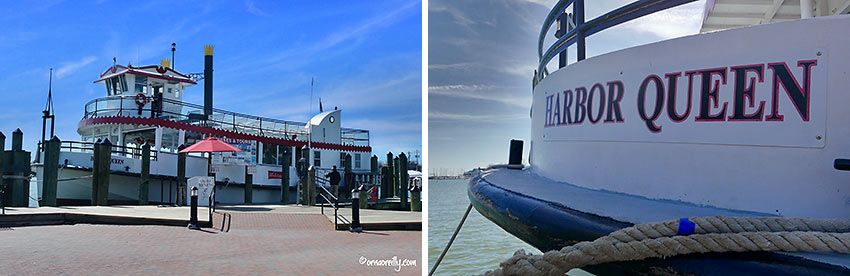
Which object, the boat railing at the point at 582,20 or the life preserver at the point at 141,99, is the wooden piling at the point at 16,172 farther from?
the boat railing at the point at 582,20

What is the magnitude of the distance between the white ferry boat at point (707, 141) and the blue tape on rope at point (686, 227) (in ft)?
0.22

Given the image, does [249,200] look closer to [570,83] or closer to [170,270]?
[170,270]

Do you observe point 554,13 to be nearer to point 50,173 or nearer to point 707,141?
point 707,141

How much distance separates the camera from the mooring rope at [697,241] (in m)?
1.42

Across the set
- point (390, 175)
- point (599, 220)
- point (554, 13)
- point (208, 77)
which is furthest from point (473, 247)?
point (208, 77)

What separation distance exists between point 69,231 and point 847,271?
25.0ft

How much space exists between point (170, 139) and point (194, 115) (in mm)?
1004

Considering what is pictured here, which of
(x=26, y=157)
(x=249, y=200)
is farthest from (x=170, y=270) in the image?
(x=249, y=200)

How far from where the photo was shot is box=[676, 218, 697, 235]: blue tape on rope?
5.13 feet

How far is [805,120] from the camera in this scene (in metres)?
1.80

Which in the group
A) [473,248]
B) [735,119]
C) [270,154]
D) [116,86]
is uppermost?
[116,86]

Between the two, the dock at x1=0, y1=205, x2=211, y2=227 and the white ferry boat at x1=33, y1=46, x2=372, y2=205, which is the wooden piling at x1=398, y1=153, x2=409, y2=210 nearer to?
the white ferry boat at x1=33, y1=46, x2=372, y2=205

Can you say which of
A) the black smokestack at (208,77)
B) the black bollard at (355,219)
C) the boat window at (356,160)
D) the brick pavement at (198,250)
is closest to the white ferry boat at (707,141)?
the brick pavement at (198,250)

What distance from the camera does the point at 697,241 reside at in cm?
151
